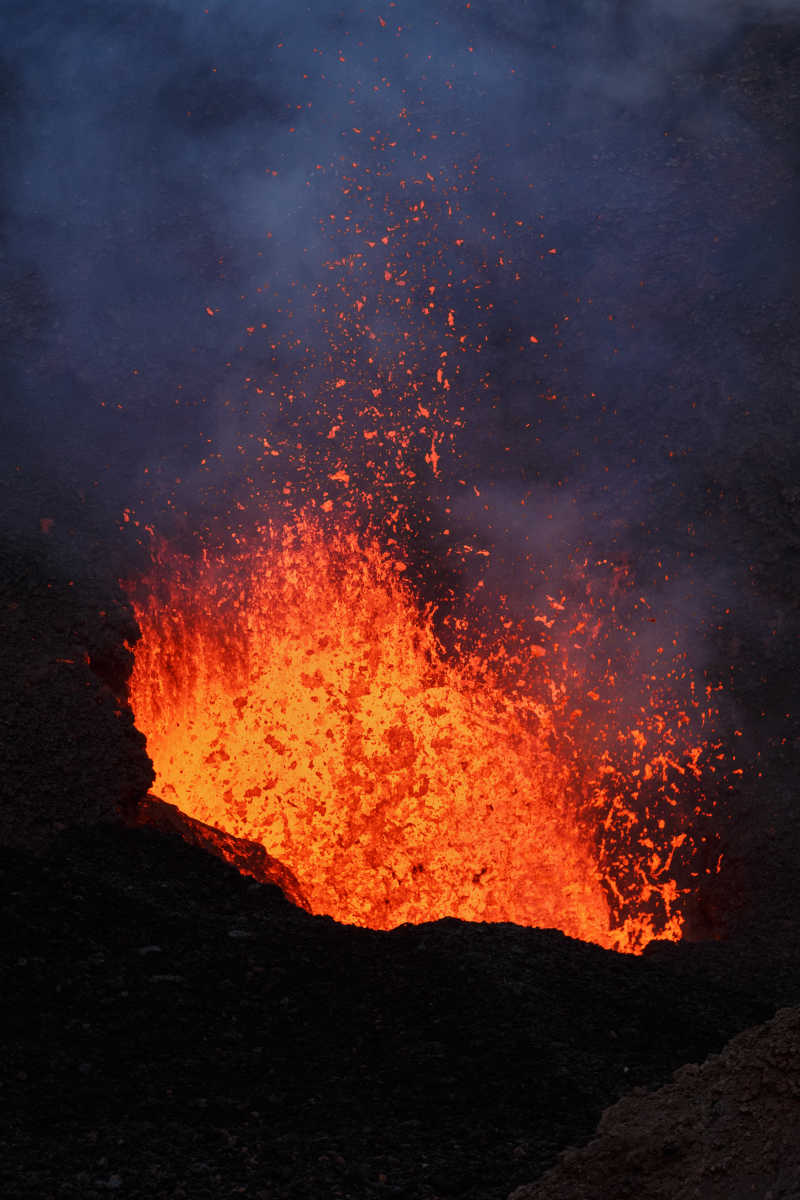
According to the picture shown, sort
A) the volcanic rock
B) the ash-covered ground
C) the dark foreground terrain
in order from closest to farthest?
the dark foreground terrain → the ash-covered ground → the volcanic rock

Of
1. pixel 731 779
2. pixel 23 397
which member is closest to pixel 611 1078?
pixel 731 779

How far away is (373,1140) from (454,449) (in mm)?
5926

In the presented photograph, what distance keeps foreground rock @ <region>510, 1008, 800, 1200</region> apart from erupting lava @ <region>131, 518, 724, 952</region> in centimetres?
357

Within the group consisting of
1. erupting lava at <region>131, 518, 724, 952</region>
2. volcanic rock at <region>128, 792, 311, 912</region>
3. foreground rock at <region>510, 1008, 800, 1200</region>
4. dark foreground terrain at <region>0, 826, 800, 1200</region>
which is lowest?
foreground rock at <region>510, 1008, 800, 1200</region>

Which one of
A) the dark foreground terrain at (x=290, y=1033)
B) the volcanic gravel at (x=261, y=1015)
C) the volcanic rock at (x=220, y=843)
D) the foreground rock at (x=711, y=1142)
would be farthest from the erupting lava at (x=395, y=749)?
the foreground rock at (x=711, y=1142)

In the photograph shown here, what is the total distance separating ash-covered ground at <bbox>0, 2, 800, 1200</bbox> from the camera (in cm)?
437

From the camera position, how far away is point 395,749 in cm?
854

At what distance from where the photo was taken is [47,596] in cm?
742

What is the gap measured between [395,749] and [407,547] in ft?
5.15

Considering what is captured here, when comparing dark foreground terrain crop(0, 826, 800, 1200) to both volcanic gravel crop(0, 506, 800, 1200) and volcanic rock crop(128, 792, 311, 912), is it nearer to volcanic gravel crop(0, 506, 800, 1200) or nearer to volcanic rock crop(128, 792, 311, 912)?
volcanic gravel crop(0, 506, 800, 1200)

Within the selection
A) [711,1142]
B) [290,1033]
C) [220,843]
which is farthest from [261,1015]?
[220,843]

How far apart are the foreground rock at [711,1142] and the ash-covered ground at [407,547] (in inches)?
1.0

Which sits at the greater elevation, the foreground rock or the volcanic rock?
the volcanic rock

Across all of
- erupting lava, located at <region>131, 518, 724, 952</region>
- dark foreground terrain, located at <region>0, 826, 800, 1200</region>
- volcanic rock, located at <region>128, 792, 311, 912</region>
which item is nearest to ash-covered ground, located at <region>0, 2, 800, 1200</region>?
dark foreground terrain, located at <region>0, 826, 800, 1200</region>
